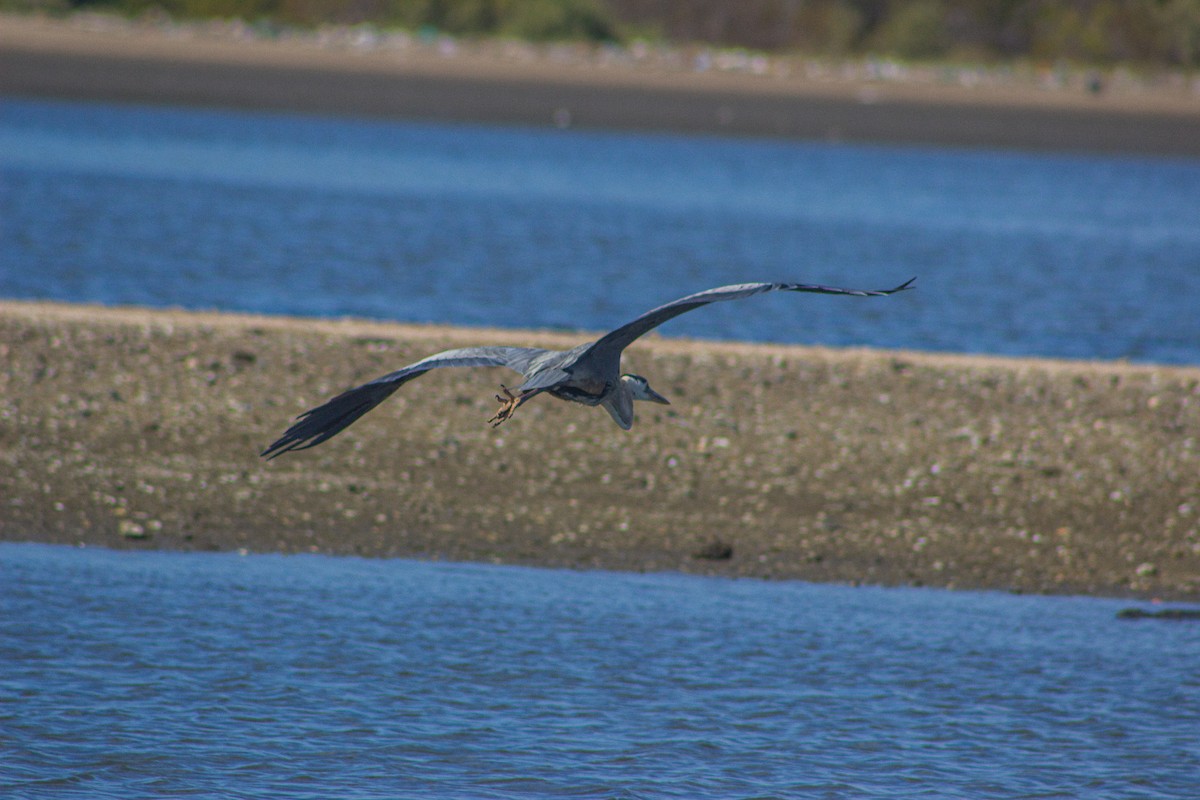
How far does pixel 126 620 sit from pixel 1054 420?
29.1ft

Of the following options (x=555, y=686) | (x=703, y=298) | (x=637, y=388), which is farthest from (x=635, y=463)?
(x=703, y=298)

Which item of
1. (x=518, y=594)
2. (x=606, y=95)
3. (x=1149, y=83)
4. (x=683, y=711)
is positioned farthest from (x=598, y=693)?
(x=1149, y=83)

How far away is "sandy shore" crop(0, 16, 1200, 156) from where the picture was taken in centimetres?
5238

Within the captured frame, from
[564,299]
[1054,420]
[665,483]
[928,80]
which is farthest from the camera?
[928,80]

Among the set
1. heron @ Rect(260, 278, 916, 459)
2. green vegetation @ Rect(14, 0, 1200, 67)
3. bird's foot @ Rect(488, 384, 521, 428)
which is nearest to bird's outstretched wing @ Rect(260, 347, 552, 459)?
heron @ Rect(260, 278, 916, 459)

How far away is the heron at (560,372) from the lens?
302 inches

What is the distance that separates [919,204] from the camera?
42.5m

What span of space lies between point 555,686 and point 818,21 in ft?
227

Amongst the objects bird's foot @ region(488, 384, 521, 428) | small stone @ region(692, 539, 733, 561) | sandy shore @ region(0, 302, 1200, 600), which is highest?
bird's foot @ region(488, 384, 521, 428)

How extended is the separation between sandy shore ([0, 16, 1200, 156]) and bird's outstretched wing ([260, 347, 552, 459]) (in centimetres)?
4394

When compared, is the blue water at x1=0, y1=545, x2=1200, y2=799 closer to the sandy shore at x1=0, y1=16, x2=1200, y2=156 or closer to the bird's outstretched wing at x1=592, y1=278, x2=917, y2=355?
the bird's outstretched wing at x1=592, y1=278, x2=917, y2=355

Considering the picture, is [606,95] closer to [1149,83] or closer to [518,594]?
[1149,83]

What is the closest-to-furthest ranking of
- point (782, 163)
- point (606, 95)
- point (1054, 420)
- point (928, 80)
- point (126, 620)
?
point (126, 620) → point (1054, 420) → point (782, 163) → point (606, 95) → point (928, 80)

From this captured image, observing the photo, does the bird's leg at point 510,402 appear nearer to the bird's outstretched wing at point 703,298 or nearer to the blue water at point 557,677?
the bird's outstretched wing at point 703,298
